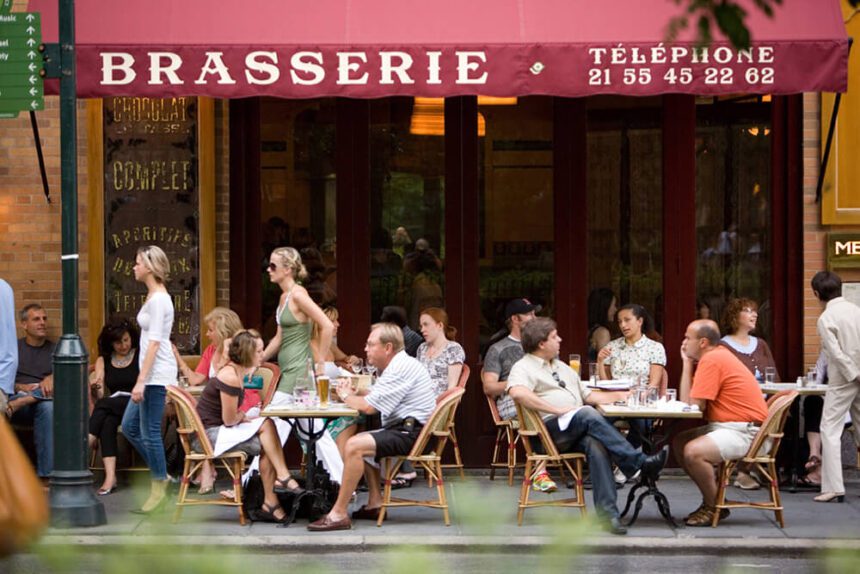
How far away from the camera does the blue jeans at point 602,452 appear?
30.9ft

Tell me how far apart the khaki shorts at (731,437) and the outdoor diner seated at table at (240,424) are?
2.82m

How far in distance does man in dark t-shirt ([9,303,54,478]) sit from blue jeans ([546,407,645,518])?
4.17 metres

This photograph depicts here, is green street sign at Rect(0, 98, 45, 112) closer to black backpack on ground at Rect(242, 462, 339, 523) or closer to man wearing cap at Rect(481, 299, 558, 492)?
black backpack on ground at Rect(242, 462, 339, 523)

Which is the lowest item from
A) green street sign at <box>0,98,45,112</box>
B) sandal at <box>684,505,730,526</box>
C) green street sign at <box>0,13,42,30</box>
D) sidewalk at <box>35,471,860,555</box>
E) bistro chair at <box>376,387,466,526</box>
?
sidewalk at <box>35,471,860,555</box>

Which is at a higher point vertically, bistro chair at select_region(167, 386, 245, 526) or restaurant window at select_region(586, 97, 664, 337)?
restaurant window at select_region(586, 97, 664, 337)

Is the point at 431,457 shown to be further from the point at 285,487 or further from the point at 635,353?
the point at 635,353

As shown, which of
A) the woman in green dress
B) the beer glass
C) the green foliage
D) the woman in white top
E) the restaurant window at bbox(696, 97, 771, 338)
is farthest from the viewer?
the restaurant window at bbox(696, 97, 771, 338)

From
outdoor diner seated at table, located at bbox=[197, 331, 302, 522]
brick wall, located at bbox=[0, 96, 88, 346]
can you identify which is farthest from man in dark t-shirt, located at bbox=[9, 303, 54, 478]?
outdoor diner seated at table, located at bbox=[197, 331, 302, 522]

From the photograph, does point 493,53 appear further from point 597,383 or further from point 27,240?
point 27,240

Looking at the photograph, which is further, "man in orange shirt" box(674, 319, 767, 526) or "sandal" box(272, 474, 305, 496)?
"sandal" box(272, 474, 305, 496)

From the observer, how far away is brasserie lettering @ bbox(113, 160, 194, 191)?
39.5ft

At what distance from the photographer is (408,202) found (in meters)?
12.1

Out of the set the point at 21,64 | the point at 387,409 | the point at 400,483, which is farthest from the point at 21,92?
the point at 400,483

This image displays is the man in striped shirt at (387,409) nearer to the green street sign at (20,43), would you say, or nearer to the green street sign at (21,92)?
the green street sign at (21,92)
